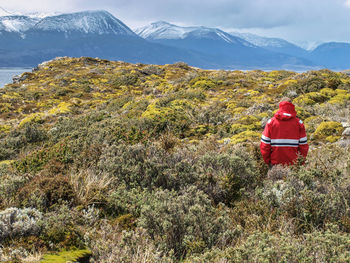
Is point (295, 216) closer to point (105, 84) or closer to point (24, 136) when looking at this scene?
point (24, 136)

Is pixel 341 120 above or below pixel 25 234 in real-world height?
above

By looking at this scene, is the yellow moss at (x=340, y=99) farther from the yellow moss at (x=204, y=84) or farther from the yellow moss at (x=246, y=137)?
the yellow moss at (x=204, y=84)

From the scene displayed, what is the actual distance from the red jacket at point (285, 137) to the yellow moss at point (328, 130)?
3456 millimetres

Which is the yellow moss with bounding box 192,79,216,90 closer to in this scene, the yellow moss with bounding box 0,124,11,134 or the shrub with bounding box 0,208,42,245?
the yellow moss with bounding box 0,124,11,134

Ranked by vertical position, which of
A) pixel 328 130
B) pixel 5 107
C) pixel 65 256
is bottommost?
pixel 5 107

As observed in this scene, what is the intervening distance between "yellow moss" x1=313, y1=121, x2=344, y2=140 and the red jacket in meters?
3.46

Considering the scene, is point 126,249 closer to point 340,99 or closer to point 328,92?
point 340,99

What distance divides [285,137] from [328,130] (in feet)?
13.8

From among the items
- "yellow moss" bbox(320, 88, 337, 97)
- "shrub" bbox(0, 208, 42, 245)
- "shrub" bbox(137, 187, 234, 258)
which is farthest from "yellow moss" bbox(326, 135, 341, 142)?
"shrub" bbox(0, 208, 42, 245)

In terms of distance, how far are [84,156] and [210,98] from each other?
462 inches

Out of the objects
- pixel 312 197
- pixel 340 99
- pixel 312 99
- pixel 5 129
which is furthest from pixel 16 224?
pixel 5 129

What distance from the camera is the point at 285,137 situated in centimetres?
539

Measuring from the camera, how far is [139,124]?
973cm

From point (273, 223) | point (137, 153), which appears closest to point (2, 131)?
point (137, 153)
